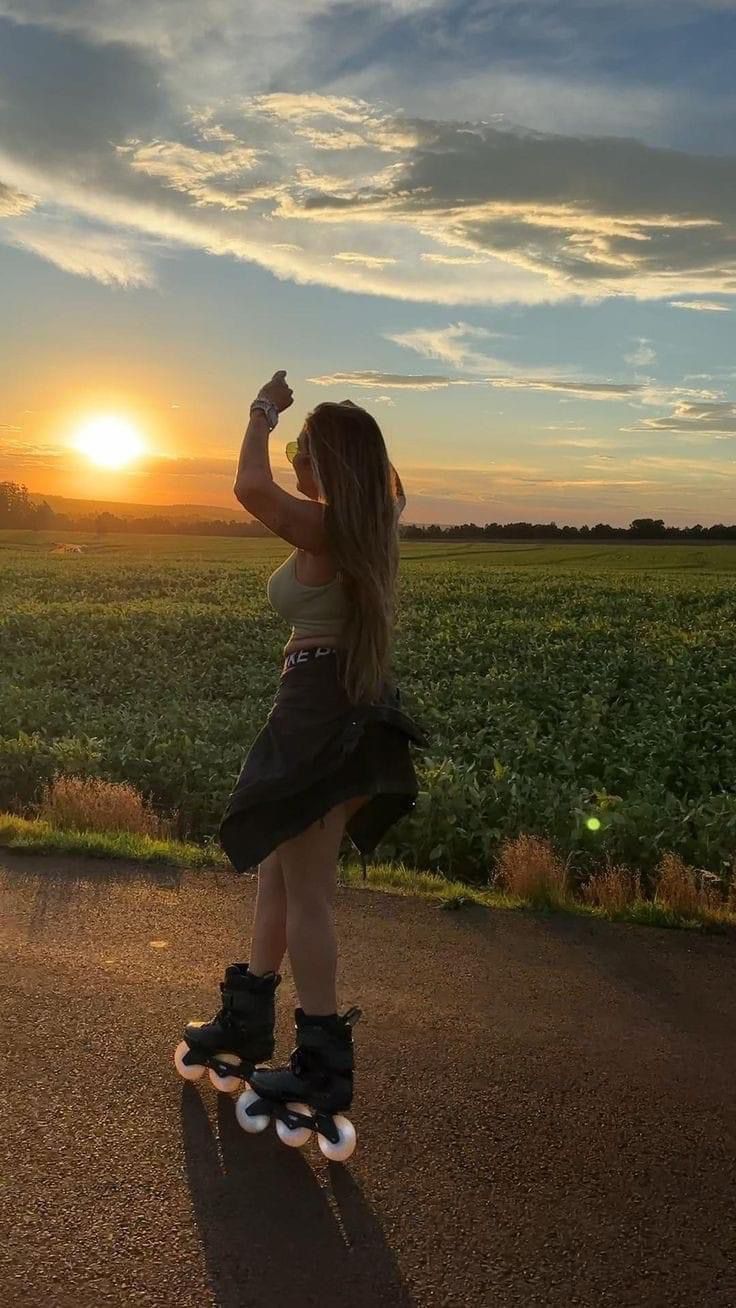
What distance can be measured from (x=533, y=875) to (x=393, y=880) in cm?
84

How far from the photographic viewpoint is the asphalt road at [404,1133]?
2666 mm

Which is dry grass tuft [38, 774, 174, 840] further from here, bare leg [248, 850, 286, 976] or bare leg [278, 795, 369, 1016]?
bare leg [278, 795, 369, 1016]

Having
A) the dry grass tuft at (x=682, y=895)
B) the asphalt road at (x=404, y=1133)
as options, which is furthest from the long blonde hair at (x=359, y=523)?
the dry grass tuft at (x=682, y=895)

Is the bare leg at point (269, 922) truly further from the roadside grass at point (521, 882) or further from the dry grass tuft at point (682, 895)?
the dry grass tuft at point (682, 895)

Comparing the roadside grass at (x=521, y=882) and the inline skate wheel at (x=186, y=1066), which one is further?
the roadside grass at (x=521, y=882)

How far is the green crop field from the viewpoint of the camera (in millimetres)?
7676

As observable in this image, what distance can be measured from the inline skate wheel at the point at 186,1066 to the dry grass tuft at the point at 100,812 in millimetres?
3288

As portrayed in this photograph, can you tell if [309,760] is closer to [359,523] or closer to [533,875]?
[359,523]

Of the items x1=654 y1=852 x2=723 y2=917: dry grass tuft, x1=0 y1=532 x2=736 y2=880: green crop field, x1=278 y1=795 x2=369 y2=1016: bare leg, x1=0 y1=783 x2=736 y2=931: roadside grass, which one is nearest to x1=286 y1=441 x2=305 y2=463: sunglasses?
x1=278 y1=795 x2=369 y2=1016: bare leg

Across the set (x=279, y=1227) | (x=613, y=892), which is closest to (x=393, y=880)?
(x=613, y=892)

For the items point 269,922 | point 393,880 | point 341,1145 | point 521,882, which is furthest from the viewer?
point 393,880

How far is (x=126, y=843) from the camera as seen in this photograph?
629 cm

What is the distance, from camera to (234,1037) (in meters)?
3.56

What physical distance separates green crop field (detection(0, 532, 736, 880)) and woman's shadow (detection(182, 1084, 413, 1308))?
12.2 feet
